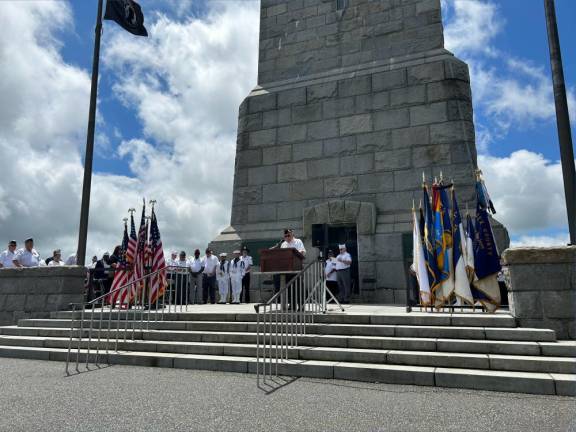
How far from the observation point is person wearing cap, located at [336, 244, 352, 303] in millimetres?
10477

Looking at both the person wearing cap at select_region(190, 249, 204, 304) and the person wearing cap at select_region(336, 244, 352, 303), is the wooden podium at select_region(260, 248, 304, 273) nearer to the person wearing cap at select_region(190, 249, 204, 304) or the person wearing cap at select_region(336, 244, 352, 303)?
the person wearing cap at select_region(336, 244, 352, 303)

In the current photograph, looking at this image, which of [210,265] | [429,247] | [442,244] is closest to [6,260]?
[210,265]

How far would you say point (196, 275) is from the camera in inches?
505

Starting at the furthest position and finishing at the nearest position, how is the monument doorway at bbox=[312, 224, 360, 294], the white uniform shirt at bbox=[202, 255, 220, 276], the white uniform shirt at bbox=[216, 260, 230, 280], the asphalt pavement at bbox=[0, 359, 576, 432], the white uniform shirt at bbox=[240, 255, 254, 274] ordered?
the white uniform shirt at bbox=[202, 255, 220, 276] → the white uniform shirt at bbox=[216, 260, 230, 280] → the white uniform shirt at bbox=[240, 255, 254, 274] → the monument doorway at bbox=[312, 224, 360, 294] → the asphalt pavement at bbox=[0, 359, 576, 432]

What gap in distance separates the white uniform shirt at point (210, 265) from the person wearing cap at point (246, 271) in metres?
0.82

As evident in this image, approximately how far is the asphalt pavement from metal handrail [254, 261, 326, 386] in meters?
0.44

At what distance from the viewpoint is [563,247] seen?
639 centimetres

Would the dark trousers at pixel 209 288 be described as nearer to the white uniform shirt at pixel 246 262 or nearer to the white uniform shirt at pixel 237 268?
the white uniform shirt at pixel 237 268

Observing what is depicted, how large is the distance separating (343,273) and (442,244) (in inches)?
127

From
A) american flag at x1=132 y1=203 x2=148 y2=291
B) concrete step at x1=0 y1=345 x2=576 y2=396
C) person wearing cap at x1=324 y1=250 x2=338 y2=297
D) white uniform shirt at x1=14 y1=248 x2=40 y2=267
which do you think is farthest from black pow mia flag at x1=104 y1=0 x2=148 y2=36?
concrete step at x1=0 y1=345 x2=576 y2=396

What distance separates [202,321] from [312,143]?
6.60m

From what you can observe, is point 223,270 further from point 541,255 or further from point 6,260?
point 541,255

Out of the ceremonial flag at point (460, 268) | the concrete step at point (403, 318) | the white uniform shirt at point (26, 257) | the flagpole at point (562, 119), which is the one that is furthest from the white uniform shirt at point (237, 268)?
the flagpole at point (562, 119)

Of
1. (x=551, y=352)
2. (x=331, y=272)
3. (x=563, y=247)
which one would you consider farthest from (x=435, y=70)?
(x=551, y=352)
